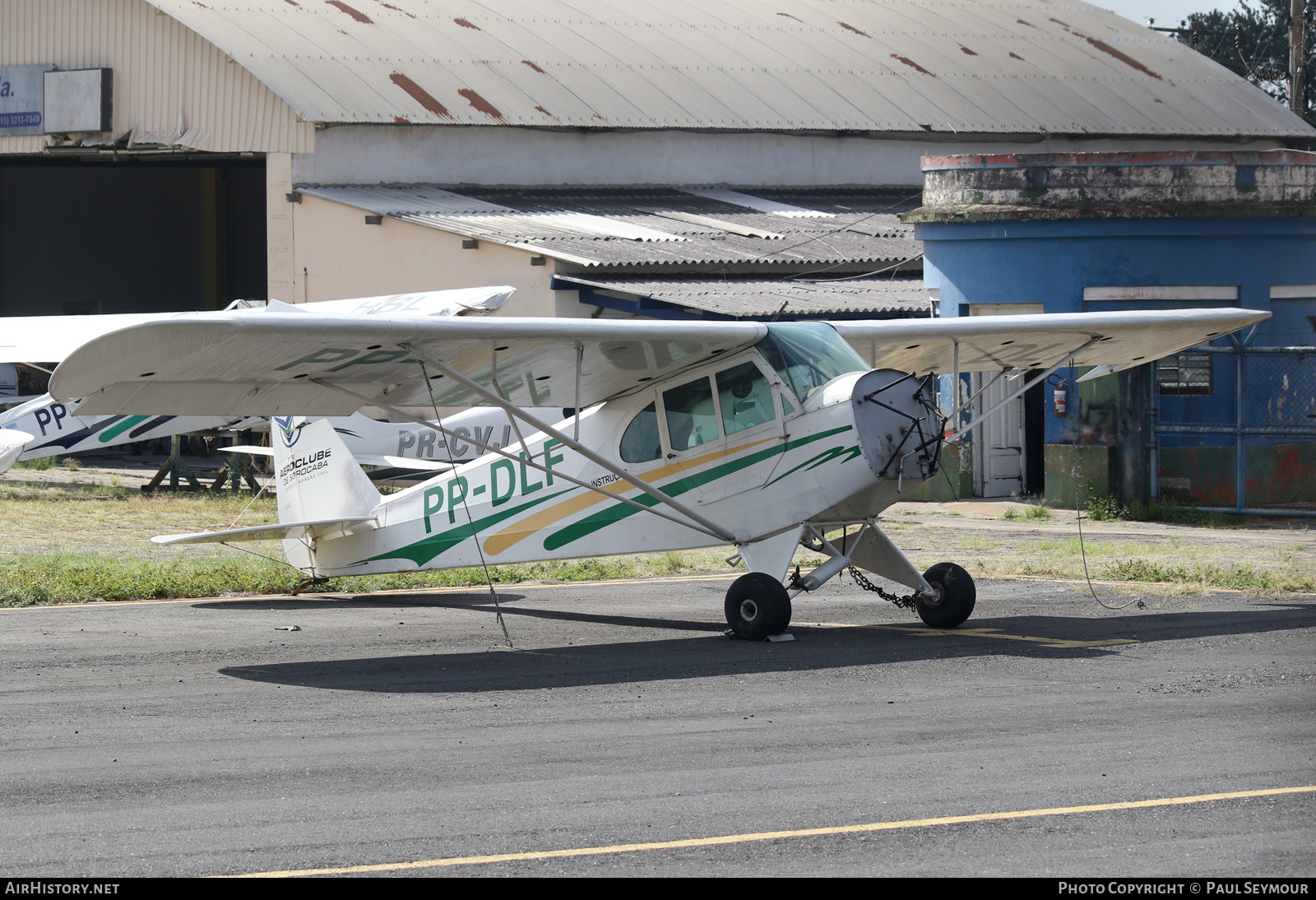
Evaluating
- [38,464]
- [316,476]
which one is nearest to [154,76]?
[38,464]

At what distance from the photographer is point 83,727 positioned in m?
8.64

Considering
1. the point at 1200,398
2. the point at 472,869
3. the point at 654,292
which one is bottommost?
the point at 472,869

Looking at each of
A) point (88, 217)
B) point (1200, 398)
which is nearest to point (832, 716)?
point (1200, 398)

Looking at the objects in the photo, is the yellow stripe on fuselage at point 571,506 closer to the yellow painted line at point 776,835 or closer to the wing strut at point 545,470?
the wing strut at point 545,470

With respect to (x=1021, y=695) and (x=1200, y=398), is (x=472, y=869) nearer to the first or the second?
(x=1021, y=695)

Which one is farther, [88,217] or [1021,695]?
[88,217]

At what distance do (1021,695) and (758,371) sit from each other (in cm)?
354

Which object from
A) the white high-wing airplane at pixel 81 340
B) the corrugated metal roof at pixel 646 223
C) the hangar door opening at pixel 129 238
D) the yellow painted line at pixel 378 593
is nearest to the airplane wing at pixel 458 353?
the yellow painted line at pixel 378 593

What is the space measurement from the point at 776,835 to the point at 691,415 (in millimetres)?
6098

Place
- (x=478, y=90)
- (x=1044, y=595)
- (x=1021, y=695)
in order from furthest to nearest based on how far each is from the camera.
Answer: (x=478, y=90)
(x=1044, y=595)
(x=1021, y=695)

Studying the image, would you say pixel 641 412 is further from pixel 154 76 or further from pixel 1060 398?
pixel 154 76

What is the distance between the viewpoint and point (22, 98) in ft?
111

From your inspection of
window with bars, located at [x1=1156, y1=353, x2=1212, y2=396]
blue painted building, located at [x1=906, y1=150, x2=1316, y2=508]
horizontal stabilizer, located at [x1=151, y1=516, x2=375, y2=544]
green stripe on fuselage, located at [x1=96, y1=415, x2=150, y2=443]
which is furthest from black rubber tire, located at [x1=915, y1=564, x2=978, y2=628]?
green stripe on fuselage, located at [x1=96, y1=415, x2=150, y2=443]

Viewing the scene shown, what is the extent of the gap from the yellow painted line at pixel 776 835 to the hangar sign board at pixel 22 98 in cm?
3109
